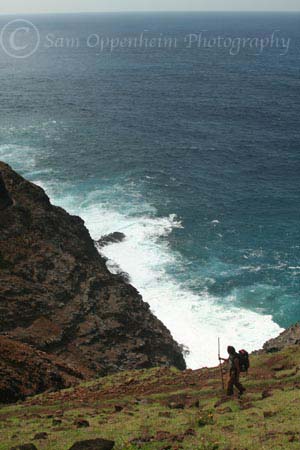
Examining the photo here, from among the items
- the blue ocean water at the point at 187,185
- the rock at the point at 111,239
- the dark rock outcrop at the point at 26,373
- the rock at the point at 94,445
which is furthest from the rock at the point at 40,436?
the rock at the point at 111,239

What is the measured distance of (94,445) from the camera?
2066 centimetres

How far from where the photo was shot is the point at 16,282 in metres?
44.0

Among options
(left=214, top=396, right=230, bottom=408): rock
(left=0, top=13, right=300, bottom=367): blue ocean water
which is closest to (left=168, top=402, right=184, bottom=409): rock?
(left=214, top=396, right=230, bottom=408): rock

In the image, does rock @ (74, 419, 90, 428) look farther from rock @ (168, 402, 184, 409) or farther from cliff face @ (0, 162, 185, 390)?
cliff face @ (0, 162, 185, 390)

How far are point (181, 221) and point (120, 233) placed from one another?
1081 centimetres

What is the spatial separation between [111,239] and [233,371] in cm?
4849

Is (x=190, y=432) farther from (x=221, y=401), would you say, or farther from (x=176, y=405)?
(x=176, y=405)

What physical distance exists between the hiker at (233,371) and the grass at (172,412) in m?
0.57

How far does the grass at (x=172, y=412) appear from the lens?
21703mm

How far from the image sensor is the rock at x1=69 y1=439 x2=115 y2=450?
20562mm

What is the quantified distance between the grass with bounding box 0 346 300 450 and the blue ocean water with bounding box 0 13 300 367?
70.6 feet

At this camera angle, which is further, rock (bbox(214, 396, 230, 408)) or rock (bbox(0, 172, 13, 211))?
rock (bbox(0, 172, 13, 211))

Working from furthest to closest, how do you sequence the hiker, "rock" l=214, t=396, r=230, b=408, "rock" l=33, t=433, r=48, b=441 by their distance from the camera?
the hiker → "rock" l=214, t=396, r=230, b=408 → "rock" l=33, t=433, r=48, b=441

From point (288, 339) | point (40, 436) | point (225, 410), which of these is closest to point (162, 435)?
point (225, 410)
